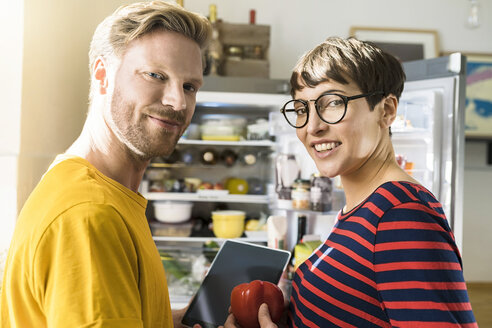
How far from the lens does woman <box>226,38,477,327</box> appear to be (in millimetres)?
659

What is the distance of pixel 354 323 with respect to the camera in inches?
30.0

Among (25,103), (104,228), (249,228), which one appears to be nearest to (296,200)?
(249,228)

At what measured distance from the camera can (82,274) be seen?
553 millimetres

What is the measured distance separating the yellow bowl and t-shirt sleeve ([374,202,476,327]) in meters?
1.89

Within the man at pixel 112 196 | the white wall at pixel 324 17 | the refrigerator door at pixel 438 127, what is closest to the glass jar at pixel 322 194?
the refrigerator door at pixel 438 127

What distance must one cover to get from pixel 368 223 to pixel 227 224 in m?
1.86

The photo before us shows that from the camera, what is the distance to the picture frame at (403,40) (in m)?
3.27

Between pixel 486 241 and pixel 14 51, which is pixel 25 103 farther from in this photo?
pixel 486 241

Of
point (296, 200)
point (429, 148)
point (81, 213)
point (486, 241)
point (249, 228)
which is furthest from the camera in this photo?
point (486, 241)

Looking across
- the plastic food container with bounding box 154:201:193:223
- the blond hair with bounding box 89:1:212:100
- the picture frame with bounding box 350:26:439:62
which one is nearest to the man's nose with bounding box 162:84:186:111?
the blond hair with bounding box 89:1:212:100

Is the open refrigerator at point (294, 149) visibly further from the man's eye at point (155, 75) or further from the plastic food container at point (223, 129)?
the man's eye at point (155, 75)

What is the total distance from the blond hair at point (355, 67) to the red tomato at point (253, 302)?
0.54 m

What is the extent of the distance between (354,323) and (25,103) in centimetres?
100

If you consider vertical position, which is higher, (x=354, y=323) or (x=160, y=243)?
(x=354, y=323)
